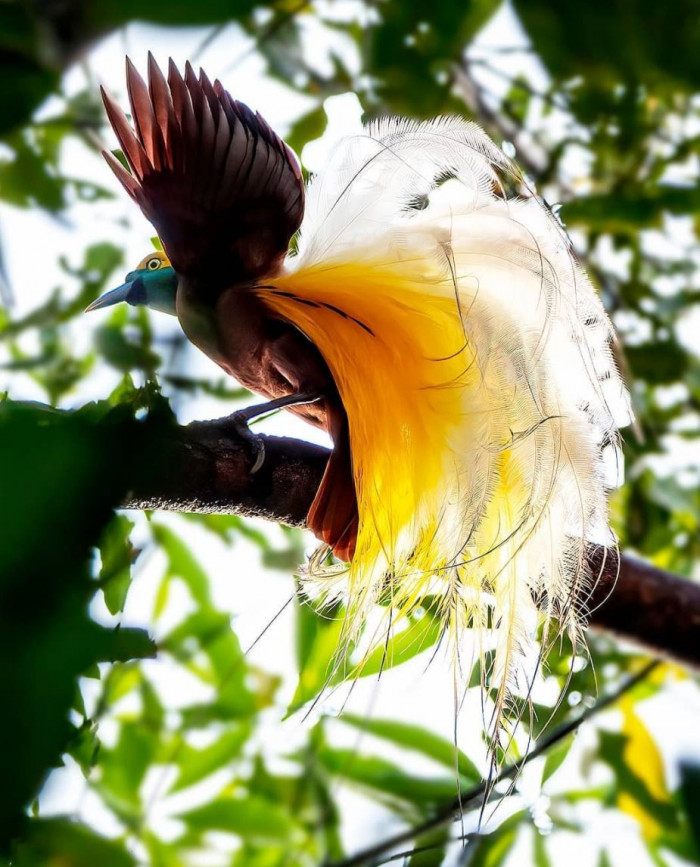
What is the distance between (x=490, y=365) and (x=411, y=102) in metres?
0.49

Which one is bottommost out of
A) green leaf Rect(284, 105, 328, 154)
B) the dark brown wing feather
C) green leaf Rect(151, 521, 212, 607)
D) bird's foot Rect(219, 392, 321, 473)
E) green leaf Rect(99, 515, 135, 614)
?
green leaf Rect(151, 521, 212, 607)

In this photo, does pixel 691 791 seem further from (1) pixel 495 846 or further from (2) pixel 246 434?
(1) pixel 495 846

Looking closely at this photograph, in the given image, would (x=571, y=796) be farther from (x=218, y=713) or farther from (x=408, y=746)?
(x=218, y=713)

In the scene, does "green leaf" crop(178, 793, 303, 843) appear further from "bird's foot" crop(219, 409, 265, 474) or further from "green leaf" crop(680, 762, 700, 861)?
"green leaf" crop(680, 762, 700, 861)

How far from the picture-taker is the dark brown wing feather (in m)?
0.72

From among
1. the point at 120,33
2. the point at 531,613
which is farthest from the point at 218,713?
the point at 120,33

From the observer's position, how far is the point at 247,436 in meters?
0.73

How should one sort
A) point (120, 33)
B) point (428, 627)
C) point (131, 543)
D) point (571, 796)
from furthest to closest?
point (571, 796), point (428, 627), point (131, 543), point (120, 33)

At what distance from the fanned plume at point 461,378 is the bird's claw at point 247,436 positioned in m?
0.07

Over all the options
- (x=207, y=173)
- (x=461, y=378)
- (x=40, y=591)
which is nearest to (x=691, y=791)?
(x=40, y=591)

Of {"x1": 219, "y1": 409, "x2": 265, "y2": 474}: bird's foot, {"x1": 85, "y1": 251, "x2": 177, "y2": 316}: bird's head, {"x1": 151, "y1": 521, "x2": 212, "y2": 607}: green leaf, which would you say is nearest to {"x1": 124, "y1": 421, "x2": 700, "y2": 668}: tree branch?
{"x1": 219, "y1": 409, "x2": 265, "y2": 474}: bird's foot

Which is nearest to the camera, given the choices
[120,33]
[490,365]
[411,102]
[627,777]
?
[120,33]

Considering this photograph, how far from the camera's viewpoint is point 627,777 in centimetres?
117

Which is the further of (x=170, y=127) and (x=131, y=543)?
(x=170, y=127)
